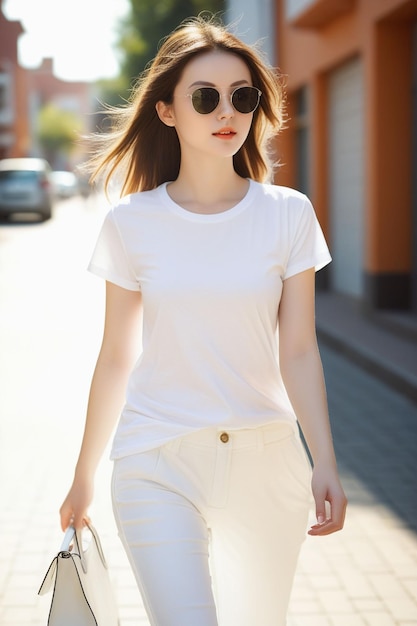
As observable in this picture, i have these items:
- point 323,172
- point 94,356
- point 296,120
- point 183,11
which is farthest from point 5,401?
point 183,11

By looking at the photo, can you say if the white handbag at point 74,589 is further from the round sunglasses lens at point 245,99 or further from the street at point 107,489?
the street at point 107,489

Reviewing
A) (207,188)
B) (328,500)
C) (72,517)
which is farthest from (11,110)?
(328,500)

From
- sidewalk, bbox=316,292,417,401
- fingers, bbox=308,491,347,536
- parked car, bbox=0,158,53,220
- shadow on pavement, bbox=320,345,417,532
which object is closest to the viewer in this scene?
fingers, bbox=308,491,347,536

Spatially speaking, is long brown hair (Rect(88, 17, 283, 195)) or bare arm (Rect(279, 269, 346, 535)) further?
long brown hair (Rect(88, 17, 283, 195))

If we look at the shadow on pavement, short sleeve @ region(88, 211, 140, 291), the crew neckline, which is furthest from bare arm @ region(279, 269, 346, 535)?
the shadow on pavement

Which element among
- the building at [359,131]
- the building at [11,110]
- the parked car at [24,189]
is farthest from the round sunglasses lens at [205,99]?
the building at [11,110]

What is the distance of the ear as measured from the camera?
273 cm

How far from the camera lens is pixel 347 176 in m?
14.2

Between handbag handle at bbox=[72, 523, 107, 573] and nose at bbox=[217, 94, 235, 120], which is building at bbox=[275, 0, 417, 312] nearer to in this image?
nose at bbox=[217, 94, 235, 120]

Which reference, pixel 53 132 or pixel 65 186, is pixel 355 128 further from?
pixel 53 132

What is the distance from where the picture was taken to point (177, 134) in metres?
2.87

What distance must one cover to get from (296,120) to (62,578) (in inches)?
627

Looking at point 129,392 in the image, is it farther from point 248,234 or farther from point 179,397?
point 248,234

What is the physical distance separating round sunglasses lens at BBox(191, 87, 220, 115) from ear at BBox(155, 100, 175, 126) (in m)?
0.20
